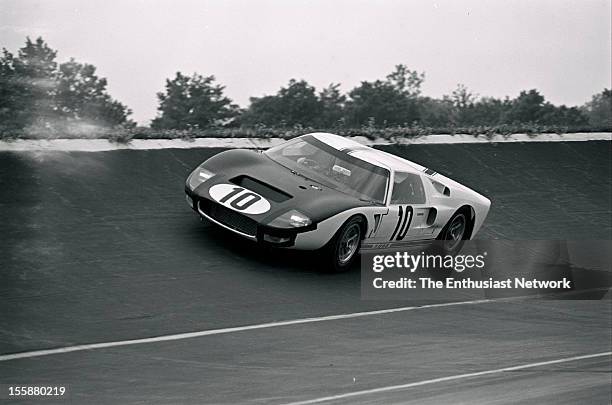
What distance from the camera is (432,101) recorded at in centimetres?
2209

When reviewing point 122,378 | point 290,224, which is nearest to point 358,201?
point 290,224

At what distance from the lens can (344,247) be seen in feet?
33.2

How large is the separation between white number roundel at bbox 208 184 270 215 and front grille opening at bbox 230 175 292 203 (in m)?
0.14

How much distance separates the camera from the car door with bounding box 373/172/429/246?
34.4 ft

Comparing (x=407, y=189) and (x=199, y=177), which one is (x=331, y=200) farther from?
(x=199, y=177)

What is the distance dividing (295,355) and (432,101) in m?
15.1

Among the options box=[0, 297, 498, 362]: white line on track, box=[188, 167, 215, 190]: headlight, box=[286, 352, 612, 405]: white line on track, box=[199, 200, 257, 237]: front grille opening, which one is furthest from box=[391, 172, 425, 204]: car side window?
box=[286, 352, 612, 405]: white line on track

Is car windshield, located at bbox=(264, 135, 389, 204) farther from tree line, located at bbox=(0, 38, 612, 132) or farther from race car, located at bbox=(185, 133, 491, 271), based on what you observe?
tree line, located at bbox=(0, 38, 612, 132)

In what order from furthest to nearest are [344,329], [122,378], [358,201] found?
[358,201]
[344,329]
[122,378]

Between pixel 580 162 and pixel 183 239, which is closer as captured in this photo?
pixel 183 239

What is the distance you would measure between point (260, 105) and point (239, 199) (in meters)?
9.17

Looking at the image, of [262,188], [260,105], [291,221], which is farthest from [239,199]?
[260,105]

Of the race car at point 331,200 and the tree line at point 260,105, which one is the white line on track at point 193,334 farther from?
the tree line at point 260,105

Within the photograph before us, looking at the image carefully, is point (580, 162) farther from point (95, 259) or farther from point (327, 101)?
point (95, 259)
